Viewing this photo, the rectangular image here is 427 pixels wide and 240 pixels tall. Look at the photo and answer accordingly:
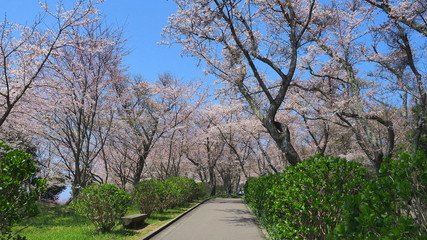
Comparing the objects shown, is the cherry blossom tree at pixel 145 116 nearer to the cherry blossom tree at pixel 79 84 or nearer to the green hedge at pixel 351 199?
the cherry blossom tree at pixel 79 84

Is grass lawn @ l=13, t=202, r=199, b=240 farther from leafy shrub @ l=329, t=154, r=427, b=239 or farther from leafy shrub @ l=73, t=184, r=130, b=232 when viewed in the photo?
leafy shrub @ l=329, t=154, r=427, b=239

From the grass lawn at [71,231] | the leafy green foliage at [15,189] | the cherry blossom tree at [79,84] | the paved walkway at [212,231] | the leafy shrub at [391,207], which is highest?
the cherry blossom tree at [79,84]

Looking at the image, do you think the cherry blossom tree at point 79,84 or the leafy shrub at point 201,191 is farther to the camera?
the leafy shrub at point 201,191

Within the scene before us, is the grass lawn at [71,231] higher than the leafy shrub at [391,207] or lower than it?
lower

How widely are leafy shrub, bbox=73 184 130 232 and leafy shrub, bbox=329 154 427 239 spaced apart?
751cm

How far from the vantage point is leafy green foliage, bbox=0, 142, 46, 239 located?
13.6 feet

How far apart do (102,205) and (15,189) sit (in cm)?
434

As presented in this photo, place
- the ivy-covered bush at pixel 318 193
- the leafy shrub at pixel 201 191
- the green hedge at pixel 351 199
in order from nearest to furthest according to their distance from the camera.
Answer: the green hedge at pixel 351 199 < the ivy-covered bush at pixel 318 193 < the leafy shrub at pixel 201 191

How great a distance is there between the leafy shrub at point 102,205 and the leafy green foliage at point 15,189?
389 centimetres

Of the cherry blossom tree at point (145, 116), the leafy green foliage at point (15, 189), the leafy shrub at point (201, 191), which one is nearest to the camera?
the leafy green foliage at point (15, 189)

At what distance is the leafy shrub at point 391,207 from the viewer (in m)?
2.00

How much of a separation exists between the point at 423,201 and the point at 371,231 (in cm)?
62

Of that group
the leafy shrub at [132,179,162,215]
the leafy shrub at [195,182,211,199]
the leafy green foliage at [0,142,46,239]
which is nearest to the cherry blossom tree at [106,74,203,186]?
the leafy shrub at [195,182,211,199]

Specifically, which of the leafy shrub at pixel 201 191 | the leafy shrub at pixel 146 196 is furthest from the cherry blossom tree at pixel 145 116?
the leafy shrub at pixel 146 196
